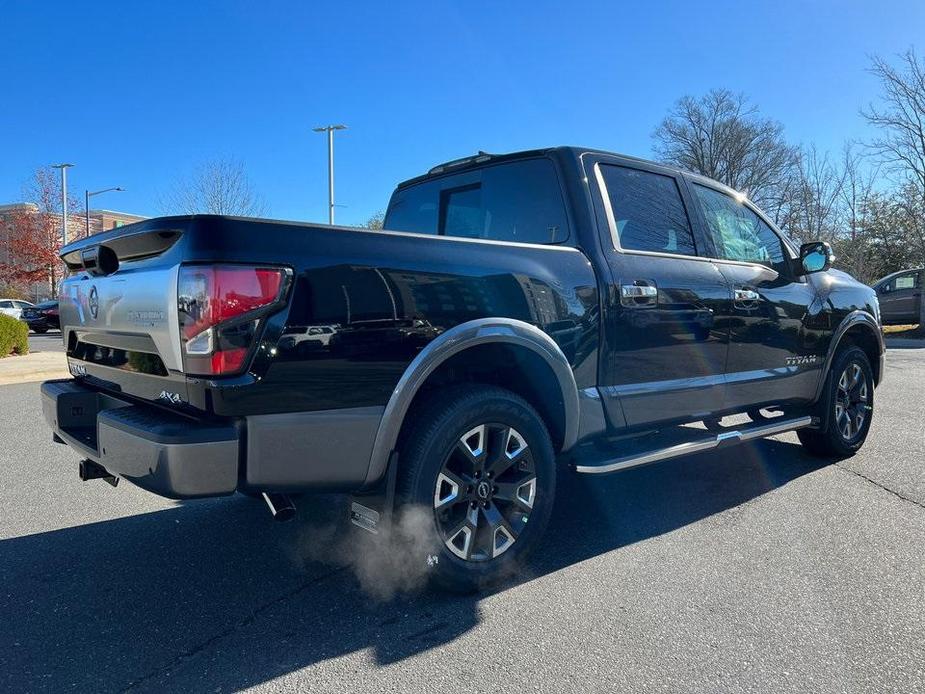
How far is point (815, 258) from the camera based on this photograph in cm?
472

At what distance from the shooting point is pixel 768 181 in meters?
37.4

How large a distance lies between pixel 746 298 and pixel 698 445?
1081mm

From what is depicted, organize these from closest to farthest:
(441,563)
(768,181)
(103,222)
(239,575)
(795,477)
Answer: (441,563) < (239,575) < (795,477) < (768,181) < (103,222)

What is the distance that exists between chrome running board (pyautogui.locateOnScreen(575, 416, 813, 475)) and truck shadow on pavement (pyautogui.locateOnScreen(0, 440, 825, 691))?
463 millimetres

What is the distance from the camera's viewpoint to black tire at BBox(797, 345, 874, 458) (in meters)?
5.09

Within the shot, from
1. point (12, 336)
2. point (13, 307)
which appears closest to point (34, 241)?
point (13, 307)

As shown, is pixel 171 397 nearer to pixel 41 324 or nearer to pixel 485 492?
pixel 485 492

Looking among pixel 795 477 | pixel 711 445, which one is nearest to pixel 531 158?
pixel 711 445

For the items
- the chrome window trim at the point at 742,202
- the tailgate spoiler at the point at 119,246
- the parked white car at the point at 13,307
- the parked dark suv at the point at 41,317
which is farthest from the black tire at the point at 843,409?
the parked white car at the point at 13,307

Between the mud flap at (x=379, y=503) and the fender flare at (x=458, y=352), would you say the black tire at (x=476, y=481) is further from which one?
the fender flare at (x=458, y=352)

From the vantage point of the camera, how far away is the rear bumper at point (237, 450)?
2287mm

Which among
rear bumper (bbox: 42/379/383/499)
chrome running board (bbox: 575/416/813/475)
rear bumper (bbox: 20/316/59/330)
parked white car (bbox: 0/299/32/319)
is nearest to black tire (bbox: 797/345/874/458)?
chrome running board (bbox: 575/416/813/475)

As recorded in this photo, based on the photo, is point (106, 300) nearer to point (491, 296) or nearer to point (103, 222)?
point (491, 296)

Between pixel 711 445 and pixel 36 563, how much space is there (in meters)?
3.59
